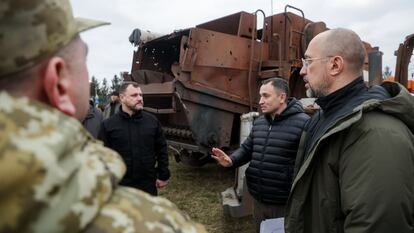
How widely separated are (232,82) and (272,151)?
9.46 ft

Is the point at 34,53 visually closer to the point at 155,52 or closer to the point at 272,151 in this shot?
the point at 272,151

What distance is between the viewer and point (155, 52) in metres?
7.51

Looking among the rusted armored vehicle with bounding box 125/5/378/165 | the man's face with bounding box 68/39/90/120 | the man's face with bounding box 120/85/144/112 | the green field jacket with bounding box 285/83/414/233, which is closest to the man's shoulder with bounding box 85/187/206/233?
the man's face with bounding box 68/39/90/120

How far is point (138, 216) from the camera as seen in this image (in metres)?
0.67

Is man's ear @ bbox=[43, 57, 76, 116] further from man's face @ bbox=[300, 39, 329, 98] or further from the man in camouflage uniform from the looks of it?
man's face @ bbox=[300, 39, 329, 98]

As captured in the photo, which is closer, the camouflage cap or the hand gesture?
the camouflage cap

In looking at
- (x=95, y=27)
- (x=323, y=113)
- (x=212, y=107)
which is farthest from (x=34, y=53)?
(x=212, y=107)

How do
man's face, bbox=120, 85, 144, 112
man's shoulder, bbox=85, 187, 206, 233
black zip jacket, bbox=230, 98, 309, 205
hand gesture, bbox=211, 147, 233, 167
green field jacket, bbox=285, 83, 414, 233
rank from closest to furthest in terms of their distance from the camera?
man's shoulder, bbox=85, 187, 206, 233 < green field jacket, bbox=285, 83, 414, 233 < black zip jacket, bbox=230, 98, 309, 205 < hand gesture, bbox=211, 147, 233, 167 < man's face, bbox=120, 85, 144, 112

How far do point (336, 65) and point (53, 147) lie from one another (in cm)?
170

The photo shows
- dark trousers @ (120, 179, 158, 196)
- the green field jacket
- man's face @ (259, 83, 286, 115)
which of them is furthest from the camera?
dark trousers @ (120, 179, 158, 196)

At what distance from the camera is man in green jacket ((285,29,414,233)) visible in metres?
1.55

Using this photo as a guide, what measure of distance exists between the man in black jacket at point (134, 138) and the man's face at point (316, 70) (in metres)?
2.18

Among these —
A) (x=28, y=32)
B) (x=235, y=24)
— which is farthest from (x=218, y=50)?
(x=28, y=32)

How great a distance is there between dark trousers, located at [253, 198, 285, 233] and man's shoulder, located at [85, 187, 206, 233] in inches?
100
